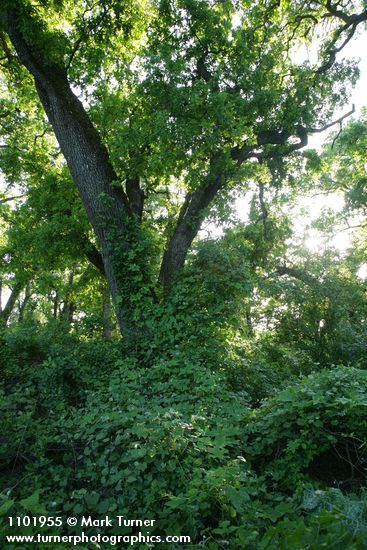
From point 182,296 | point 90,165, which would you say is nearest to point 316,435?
point 182,296

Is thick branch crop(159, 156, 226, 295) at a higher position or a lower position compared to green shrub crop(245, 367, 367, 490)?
higher

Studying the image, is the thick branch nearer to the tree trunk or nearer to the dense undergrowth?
the tree trunk

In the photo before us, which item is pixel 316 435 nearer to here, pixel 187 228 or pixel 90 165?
pixel 187 228

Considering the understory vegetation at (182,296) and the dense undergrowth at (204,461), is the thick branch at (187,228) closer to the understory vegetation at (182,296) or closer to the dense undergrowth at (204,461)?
the understory vegetation at (182,296)

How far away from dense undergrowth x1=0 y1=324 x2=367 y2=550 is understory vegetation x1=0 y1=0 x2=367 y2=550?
1.0 inches

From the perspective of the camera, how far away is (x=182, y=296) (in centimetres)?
Result: 771

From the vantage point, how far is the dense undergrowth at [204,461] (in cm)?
291

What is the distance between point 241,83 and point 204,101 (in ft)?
5.36

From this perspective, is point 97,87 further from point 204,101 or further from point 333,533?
point 333,533

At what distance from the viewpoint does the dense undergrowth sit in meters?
2.91

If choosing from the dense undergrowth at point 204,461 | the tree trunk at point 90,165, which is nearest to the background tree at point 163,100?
the tree trunk at point 90,165

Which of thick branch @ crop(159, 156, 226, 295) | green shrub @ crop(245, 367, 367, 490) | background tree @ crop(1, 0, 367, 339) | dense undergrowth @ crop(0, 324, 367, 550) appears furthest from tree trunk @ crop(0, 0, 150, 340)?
green shrub @ crop(245, 367, 367, 490)

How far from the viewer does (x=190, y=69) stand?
914 centimetres

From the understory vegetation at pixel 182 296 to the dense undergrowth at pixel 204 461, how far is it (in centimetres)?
3
